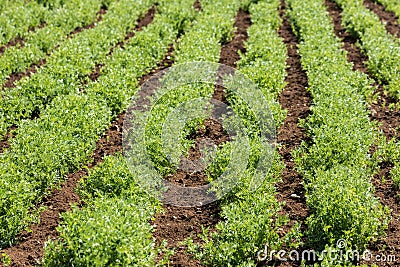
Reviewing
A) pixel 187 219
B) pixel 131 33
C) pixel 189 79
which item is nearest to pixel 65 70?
pixel 189 79

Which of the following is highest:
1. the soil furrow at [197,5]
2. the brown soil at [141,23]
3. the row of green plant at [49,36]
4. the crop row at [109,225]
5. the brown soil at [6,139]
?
the crop row at [109,225]

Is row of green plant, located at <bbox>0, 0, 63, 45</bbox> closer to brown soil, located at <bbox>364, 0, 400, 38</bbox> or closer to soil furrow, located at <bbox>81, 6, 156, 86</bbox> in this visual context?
soil furrow, located at <bbox>81, 6, 156, 86</bbox>

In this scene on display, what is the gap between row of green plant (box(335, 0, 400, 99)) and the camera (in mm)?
11386

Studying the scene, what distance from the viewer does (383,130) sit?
33.0 ft

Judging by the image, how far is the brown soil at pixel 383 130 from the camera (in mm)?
7441

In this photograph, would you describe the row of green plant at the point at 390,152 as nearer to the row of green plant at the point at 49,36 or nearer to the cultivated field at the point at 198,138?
the cultivated field at the point at 198,138

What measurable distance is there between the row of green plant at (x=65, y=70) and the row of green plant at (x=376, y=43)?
5096 millimetres

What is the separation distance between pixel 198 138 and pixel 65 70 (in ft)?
9.75

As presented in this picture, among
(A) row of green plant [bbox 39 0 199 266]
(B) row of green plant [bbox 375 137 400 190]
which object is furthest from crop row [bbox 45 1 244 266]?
(B) row of green plant [bbox 375 137 400 190]

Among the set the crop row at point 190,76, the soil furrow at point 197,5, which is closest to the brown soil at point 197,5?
the soil furrow at point 197,5

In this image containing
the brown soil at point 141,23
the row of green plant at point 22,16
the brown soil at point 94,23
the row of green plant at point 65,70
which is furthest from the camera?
the brown soil at point 94,23

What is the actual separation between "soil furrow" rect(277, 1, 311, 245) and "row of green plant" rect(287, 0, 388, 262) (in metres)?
0.20

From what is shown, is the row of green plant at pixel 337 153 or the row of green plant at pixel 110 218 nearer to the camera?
the row of green plant at pixel 110 218

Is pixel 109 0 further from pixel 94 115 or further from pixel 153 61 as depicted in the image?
pixel 94 115
